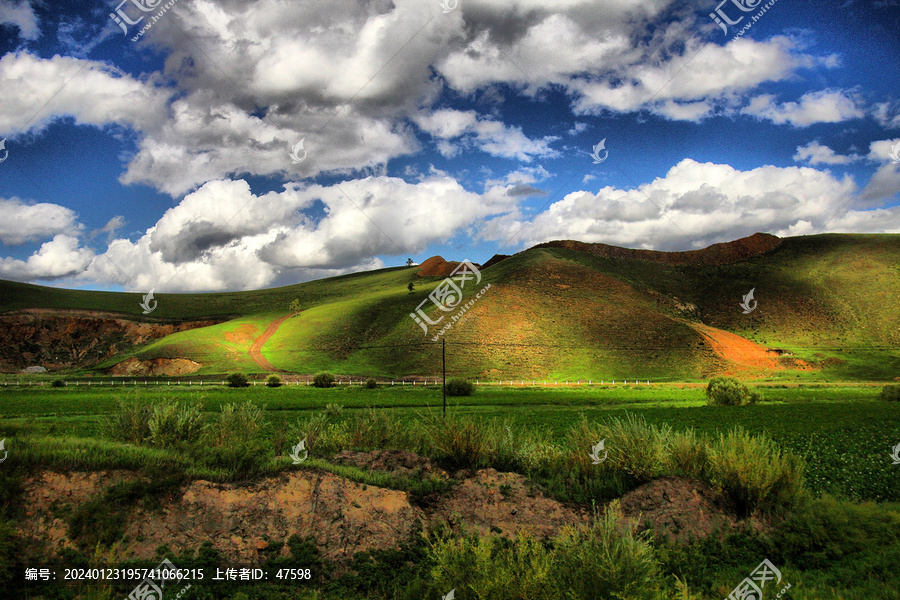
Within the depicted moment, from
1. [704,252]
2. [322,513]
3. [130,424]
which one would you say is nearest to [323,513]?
→ [322,513]

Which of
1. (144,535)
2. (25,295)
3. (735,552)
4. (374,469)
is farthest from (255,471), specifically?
(25,295)

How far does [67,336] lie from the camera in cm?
9844

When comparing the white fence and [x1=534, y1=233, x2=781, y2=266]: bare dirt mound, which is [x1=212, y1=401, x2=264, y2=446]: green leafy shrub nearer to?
the white fence

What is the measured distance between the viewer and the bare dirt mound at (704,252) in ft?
397

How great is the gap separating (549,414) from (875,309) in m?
87.2

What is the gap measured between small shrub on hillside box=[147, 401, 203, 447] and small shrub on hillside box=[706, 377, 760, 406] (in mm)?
40379

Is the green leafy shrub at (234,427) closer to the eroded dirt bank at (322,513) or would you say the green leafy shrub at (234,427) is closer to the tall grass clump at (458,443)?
the eroded dirt bank at (322,513)

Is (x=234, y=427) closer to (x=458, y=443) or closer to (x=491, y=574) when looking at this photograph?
(x=458, y=443)

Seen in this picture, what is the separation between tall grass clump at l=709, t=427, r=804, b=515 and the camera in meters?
10.5

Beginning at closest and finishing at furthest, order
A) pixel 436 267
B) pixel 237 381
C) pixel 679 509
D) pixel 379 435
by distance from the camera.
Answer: pixel 679 509 → pixel 379 435 → pixel 237 381 → pixel 436 267

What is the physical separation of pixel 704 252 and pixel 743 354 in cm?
6555

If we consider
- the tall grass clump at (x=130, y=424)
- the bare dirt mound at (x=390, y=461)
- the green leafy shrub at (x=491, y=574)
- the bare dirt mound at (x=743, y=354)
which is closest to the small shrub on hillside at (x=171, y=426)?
the tall grass clump at (x=130, y=424)

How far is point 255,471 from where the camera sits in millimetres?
10312

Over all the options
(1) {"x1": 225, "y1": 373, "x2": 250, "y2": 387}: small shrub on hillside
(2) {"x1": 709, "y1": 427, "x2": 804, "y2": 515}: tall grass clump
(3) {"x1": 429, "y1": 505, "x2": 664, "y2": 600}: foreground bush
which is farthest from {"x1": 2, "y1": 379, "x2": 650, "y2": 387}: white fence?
(3) {"x1": 429, "y1": 505, "x2": 664, "y2": 600}: foreground bush
